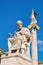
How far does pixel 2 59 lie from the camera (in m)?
17.6

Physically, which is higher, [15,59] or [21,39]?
[21,39]

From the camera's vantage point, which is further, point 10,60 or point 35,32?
point 35,32

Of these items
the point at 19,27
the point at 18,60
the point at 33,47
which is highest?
the point at 19,27

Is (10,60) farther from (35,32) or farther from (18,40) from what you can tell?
(35,32)

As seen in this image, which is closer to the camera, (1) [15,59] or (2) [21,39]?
(1) [15,59]

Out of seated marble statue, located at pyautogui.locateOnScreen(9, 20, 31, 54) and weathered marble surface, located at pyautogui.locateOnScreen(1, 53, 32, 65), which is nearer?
weathered marble surface, located at pyautogui.locateOnScreen(1, 53, 32, 65)

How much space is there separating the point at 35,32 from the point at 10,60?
2.68m

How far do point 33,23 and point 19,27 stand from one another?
3.08 feet

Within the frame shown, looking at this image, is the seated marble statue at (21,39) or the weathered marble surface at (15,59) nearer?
the weathered marble surface at (15,59)

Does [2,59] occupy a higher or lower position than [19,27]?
lower

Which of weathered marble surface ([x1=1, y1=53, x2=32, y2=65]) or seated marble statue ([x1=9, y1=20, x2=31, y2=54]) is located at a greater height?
seated marble statue ([x1=9, y1=20, x2=31, y2=54])

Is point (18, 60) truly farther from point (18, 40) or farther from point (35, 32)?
point (35, 32)

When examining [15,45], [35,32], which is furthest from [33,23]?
[15,45]

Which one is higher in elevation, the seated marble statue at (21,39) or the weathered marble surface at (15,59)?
the seated marble statue at (21,39)
